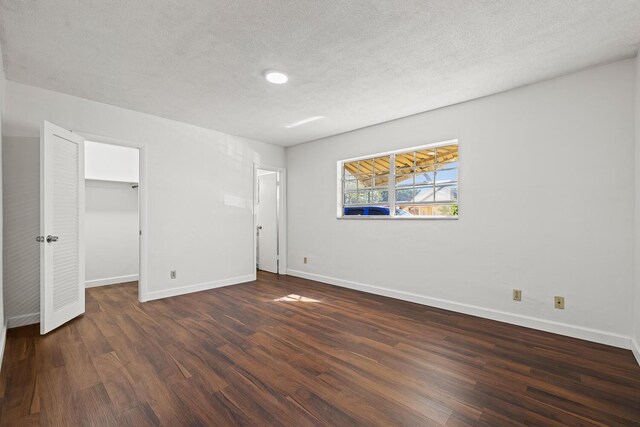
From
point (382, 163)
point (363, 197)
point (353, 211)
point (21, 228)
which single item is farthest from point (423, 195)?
point (21, 228)

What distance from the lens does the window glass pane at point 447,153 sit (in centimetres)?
358

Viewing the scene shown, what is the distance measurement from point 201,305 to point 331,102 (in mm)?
2949

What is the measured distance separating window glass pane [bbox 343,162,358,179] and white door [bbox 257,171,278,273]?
1537 mm

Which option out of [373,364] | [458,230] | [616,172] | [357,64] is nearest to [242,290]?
[373,364]

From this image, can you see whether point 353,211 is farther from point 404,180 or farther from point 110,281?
point 110,281

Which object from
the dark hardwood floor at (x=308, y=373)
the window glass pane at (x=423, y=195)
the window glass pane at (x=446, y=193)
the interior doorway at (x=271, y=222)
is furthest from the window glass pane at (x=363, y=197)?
the dark hardwood floor at (x=308, y=373)

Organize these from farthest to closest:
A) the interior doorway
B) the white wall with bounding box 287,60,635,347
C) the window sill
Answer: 1. the interior doorway
2. the window sill
3. the white wall with bounding box 287,60,635,347

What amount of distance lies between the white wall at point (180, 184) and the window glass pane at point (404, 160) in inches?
95.1

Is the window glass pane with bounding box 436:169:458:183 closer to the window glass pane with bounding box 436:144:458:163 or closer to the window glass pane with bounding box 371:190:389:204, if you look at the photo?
the window glass pane with bounding box 436:144:458:163

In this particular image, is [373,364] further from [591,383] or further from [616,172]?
[616,172]

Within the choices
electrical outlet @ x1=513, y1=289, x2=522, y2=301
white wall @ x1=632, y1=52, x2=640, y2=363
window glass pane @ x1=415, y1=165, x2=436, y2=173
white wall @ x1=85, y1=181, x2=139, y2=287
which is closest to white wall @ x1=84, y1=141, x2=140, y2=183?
white wall @ x1=85, y1=181, x2=139, y2=287

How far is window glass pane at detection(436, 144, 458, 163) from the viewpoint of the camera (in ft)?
11.8

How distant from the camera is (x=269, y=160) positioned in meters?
5.39

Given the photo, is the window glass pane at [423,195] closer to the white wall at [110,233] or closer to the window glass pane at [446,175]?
the window glass pane at [446,175]
